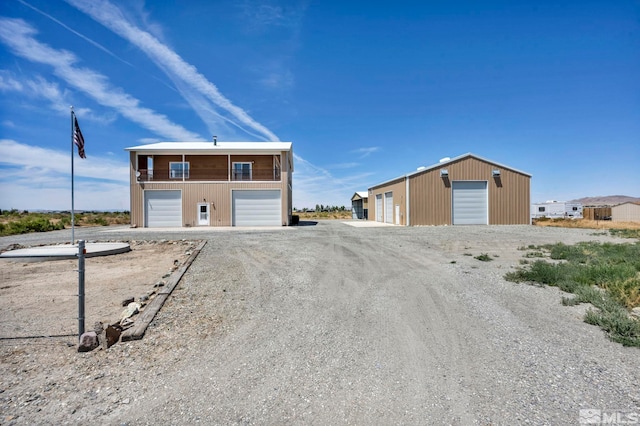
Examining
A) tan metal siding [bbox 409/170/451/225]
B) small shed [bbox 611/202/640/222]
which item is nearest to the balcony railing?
tan metal siding [bbox 409/170/451/225]

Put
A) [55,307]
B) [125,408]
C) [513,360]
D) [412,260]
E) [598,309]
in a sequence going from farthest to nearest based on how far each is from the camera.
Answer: [412,260] < [55,307] < [598,309] < [513,360] < [125,408]

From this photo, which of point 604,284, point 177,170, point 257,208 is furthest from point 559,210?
point 177,170

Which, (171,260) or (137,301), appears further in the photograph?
(171,260)

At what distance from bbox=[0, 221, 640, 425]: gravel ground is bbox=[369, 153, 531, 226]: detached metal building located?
57.8 ft

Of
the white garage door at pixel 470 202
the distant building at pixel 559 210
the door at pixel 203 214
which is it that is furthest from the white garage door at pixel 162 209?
the distant building at pixel 559 210

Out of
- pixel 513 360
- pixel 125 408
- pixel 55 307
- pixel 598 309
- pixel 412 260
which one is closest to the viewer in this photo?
pixel 125 408

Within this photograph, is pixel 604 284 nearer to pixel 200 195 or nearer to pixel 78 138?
pixel 78 138

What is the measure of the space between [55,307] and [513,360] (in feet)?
21.6

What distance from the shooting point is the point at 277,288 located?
5844mm

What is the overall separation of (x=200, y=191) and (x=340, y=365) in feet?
74.5

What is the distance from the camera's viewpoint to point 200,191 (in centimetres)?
2356

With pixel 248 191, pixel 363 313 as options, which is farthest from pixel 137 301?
pixel 248 191

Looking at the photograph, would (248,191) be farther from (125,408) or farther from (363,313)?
(125,408)

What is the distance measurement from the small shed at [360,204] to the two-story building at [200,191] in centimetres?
1715
